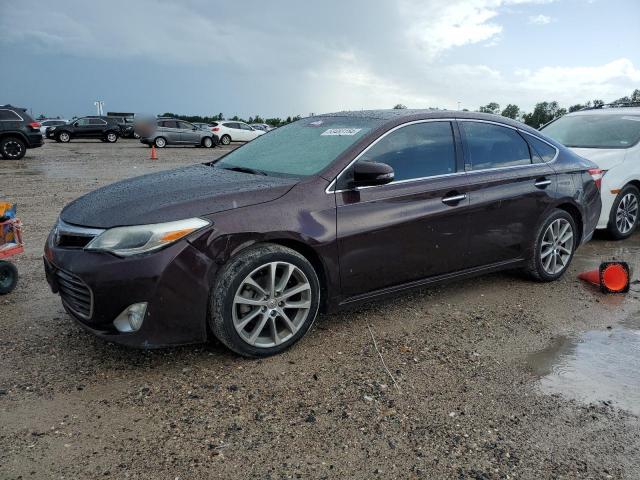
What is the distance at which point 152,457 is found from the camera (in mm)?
2438

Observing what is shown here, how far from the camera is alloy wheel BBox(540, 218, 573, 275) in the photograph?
4.95 metres

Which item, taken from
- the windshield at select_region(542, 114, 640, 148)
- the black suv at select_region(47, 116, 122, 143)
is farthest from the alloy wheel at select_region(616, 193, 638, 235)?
the black suv at select_region(47, 116, 122, 143)

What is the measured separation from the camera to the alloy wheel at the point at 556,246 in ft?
16.2

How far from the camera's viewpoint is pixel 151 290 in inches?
117

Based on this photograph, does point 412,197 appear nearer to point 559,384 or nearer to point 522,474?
point 559,384

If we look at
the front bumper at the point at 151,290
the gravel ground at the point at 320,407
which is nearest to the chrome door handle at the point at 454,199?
the gravel ground at the point at 320,407

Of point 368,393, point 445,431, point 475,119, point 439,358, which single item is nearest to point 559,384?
point 439,358

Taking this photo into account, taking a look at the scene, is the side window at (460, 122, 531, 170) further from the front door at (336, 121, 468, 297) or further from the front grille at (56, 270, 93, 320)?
the front grille at (56, 270, 93, 320)

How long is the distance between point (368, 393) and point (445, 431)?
1.65ft

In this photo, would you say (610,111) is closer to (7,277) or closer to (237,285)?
(237,285)

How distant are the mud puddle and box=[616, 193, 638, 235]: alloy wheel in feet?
10.7

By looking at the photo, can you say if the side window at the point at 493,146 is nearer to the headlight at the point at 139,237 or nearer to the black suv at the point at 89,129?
the headlight at the point at 139,237

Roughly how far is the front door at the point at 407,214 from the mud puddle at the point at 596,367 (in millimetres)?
1021

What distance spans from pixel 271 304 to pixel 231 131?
28.6 m
